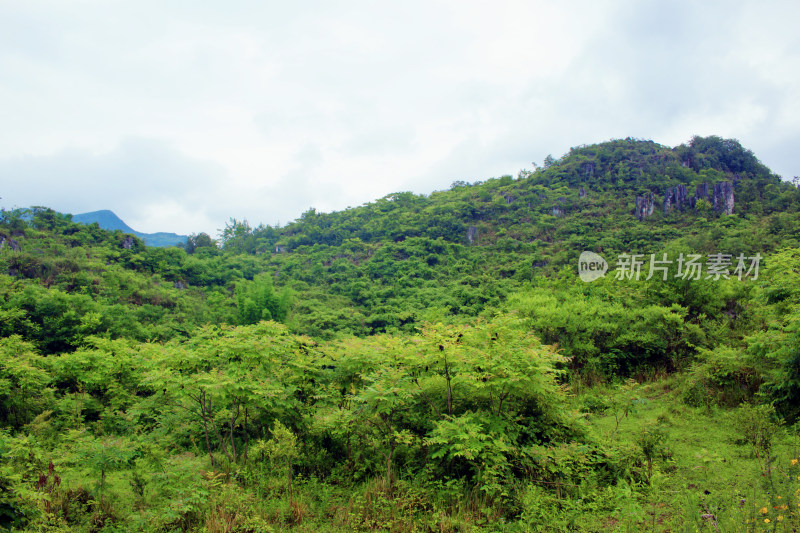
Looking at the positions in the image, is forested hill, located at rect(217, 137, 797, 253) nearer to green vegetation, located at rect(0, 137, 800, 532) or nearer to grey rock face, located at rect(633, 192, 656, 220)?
grey rock face, located at rect(633, 192, 656, 220)

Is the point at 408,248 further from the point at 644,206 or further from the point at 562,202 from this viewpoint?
the point at 644,206

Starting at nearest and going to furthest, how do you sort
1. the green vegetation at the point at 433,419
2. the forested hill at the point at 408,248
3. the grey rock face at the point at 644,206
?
the green vegetation at the point at 433,419 → the forested hill at the point at 408,248 → the grey rock face at the point at 644,206

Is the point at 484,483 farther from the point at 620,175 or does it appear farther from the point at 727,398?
the point at 620,175

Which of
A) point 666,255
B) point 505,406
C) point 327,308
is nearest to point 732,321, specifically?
point 666,255

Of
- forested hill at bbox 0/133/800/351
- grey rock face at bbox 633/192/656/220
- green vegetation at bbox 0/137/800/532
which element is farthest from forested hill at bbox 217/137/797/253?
green vegetation at bbox 0/137/800/532

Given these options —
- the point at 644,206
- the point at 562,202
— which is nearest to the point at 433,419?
the point at 644,206

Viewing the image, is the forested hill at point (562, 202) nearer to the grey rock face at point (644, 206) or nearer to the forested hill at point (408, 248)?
the forested hill at point (408, 248)

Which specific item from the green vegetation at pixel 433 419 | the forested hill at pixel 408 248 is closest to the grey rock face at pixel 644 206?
the forested hill at pixel 408 248

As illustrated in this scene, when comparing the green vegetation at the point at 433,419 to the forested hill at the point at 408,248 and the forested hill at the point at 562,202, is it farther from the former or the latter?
the forested hill at the point at 562,202

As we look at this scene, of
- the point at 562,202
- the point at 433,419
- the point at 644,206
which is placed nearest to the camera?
the point at 433,419

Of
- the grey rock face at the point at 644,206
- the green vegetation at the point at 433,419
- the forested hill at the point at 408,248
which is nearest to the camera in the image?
the green vegetation at the point at 433,419

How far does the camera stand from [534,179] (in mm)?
54406

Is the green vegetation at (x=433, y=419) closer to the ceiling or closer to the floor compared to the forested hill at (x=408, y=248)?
closer to the floor

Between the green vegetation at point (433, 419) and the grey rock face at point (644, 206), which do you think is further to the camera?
the grey rock face at point (644, 206)
